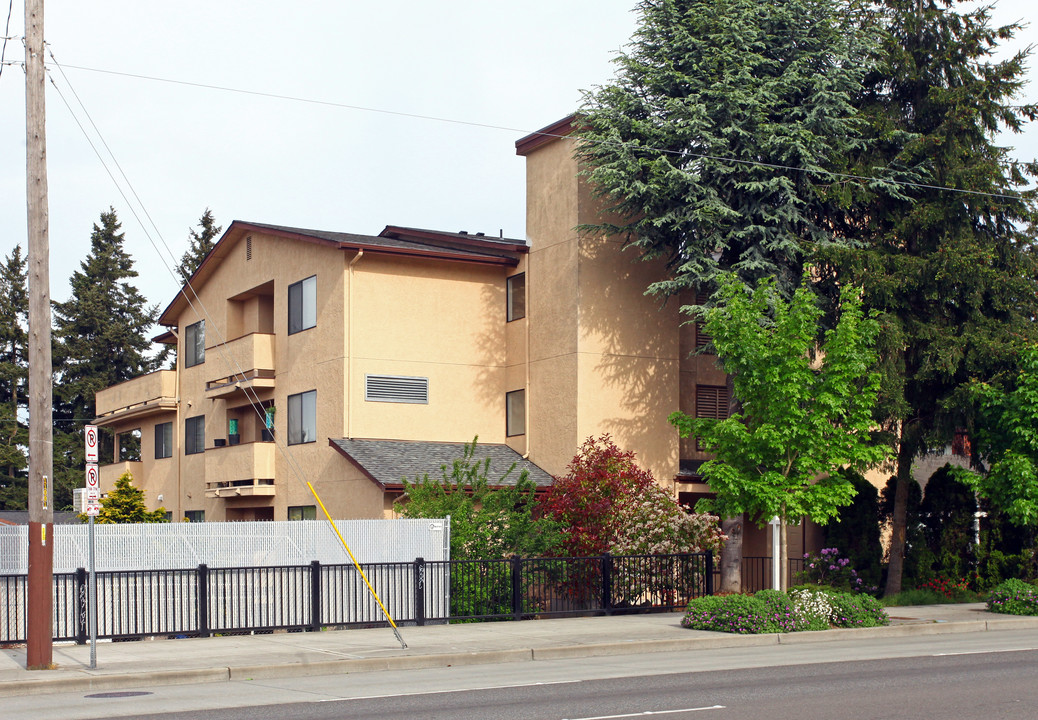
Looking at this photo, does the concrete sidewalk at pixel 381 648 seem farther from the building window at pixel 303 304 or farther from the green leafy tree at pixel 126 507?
the green leafy tree at pixel 126 507

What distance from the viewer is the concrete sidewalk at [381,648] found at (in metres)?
15.1

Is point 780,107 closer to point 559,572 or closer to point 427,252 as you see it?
point 427,252

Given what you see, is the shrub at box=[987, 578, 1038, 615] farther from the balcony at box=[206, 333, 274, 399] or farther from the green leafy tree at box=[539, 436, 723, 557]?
the balcony at box=[206, 333, 274, 399]

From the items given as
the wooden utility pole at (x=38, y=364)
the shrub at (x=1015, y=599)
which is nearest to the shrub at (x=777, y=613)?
the shrub at (x=1015, y=599)

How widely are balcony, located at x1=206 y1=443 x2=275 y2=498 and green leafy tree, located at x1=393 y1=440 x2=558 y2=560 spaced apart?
8161mm

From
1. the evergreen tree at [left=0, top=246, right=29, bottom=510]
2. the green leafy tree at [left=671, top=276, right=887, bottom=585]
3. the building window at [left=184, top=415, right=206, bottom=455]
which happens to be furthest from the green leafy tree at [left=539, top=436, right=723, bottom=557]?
the evergreen tree at [left=0, top=246, right=29, bottom=510]

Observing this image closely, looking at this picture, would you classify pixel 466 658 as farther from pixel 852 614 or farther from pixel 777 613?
pixel 852 614

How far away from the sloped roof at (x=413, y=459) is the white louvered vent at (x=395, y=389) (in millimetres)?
1071

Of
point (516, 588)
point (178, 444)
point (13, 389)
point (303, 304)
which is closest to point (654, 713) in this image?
point (516, 588)

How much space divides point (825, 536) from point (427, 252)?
12.3m

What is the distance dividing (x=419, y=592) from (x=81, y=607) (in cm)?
580

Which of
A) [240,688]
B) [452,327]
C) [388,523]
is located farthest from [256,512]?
[240,688]

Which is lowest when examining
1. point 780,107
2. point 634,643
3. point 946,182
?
point 634,643

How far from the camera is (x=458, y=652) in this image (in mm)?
17000
